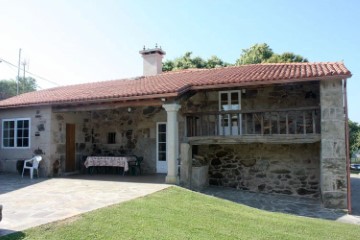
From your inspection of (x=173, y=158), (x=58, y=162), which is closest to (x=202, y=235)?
(x=173, y=158)

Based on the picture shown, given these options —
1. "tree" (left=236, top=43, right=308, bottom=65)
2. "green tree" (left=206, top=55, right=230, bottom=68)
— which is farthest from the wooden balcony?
"green tree" (left=206, top=55, right=230, bottom=68)

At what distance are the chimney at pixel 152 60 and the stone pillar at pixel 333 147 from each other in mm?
8713

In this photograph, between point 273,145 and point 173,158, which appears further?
point 273,145

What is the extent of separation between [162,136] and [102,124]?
306 cm

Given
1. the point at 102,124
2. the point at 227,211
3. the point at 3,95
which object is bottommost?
the point at 227,211

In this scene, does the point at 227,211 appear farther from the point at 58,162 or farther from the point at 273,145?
the point at 58,162

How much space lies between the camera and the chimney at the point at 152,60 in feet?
50.3

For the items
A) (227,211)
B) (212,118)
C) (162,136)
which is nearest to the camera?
(227,211)

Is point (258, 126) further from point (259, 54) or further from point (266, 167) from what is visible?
point (259, 54)

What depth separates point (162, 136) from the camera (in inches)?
494

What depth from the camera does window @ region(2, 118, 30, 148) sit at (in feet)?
40.5

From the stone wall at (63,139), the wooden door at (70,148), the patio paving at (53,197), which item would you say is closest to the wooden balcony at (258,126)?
the patio paving at (53,197)

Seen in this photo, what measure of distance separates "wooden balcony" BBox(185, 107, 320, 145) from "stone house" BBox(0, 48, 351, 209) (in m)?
0.03

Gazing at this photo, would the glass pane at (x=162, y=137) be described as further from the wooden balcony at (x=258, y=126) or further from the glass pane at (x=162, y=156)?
the wooden balcony at (x=258, y=126)
